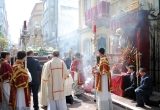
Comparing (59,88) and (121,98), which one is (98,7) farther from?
(59,88)

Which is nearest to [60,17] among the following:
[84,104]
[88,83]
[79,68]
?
[88,83]

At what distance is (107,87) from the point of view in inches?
223

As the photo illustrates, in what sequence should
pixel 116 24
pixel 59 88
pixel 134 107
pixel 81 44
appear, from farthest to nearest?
pixel 81 44
pixel 116 24
pixel 134 107
pixel 59 88

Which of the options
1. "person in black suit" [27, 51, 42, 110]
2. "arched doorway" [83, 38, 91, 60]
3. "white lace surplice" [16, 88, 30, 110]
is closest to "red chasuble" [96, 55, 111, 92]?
"person in black suit" [27, 51, 42, 110]

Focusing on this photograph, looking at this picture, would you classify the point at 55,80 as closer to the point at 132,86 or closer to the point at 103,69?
the point at 103,69

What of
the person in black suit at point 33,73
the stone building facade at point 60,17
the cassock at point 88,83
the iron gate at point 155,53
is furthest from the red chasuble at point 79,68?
the stone building facade at point 60,17

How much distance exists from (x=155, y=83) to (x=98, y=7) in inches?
324

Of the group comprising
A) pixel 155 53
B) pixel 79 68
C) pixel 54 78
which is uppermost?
pixel 155 53

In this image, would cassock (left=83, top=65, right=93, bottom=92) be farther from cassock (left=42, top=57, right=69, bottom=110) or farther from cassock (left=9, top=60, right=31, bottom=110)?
cassock (left=9, top=60, right=31, bottom=110)

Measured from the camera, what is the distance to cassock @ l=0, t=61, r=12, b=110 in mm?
5270

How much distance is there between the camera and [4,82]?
542cm

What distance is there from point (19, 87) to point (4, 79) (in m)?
0.74

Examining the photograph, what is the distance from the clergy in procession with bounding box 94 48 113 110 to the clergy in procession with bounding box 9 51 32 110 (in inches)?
78.8

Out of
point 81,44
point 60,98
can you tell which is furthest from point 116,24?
point 81,44
